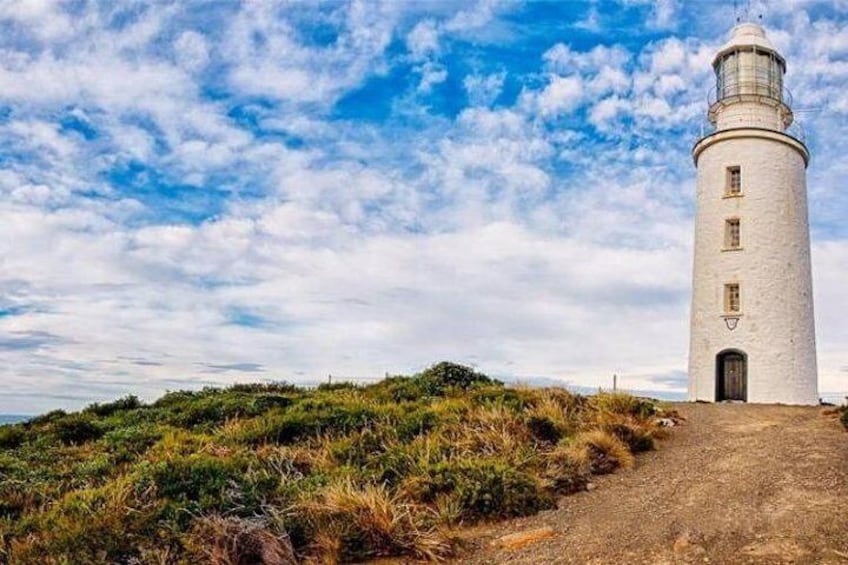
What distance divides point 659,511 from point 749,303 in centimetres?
1552

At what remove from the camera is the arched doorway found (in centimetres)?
2130

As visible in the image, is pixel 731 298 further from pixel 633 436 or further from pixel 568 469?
pixel 568 469

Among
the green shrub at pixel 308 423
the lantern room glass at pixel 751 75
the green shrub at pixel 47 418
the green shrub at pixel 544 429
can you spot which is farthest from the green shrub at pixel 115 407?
the lantern room glass at pixel 751 75

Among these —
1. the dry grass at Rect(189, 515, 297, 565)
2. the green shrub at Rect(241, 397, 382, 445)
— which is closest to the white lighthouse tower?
the green shrub at Rect(241, 397, 382, 445)

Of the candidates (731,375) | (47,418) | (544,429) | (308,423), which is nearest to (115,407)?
(47,418)

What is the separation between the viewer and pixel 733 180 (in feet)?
75.3

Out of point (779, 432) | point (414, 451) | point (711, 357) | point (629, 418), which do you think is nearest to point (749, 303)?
point (711, 357)

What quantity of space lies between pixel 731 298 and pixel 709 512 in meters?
16.0

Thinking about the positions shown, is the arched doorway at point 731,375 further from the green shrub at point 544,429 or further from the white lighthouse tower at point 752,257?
the green shrub at point 544,429

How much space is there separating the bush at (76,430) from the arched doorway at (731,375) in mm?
16984

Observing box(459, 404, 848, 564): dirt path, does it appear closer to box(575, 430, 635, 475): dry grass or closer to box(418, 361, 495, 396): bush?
box(575, 430, 635, 475): dry grass

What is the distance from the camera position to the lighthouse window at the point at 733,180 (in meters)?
22.7

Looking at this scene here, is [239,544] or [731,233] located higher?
[731,233]

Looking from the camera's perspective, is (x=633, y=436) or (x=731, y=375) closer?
(x=633, y=436)
